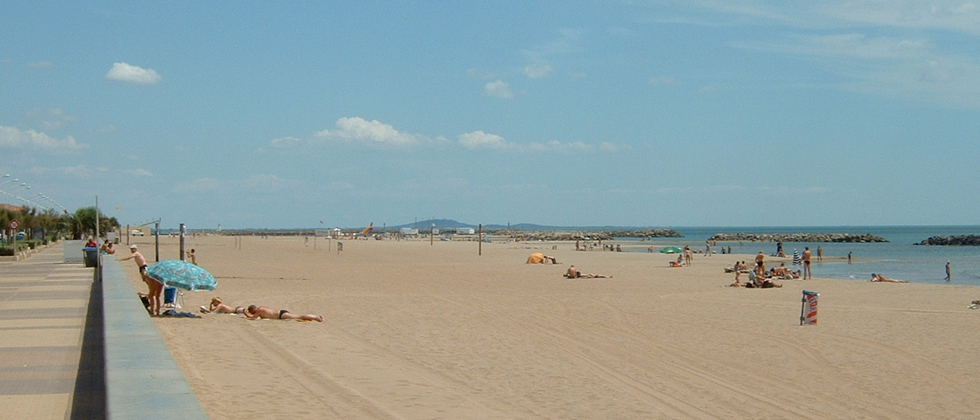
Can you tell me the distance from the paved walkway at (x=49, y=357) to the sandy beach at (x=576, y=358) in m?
0.92

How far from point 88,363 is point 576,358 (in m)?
5.59

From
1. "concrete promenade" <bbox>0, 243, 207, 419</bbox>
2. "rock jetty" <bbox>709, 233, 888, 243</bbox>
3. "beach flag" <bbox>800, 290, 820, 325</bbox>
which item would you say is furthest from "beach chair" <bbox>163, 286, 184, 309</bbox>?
"rock jetty" <bbox>709, 233, 888, 243</bbox>

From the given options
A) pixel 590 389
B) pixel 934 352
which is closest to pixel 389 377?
pixel 590 389

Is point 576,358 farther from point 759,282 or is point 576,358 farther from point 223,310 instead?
point 759,282

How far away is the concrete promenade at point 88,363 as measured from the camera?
4.84 meters

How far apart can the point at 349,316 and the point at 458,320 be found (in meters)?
1.89

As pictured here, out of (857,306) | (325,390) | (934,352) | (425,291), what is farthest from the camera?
(425,291)

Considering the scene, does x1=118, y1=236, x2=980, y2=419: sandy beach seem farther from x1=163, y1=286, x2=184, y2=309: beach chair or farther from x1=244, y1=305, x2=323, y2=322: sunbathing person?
x1=163, y1=286, x2=184, y2=309: beach chair

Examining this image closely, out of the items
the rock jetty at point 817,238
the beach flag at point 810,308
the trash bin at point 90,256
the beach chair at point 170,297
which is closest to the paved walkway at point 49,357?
the beach chair at point 170,297

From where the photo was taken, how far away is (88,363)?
8.73 m

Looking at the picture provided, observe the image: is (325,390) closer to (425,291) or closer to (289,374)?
(289,374)

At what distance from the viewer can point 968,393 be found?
9188 millimetres

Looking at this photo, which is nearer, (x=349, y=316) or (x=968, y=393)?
(x=968, y=393)

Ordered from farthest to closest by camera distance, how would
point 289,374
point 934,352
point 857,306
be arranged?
point 857,306, point 934,352, point 289,374
